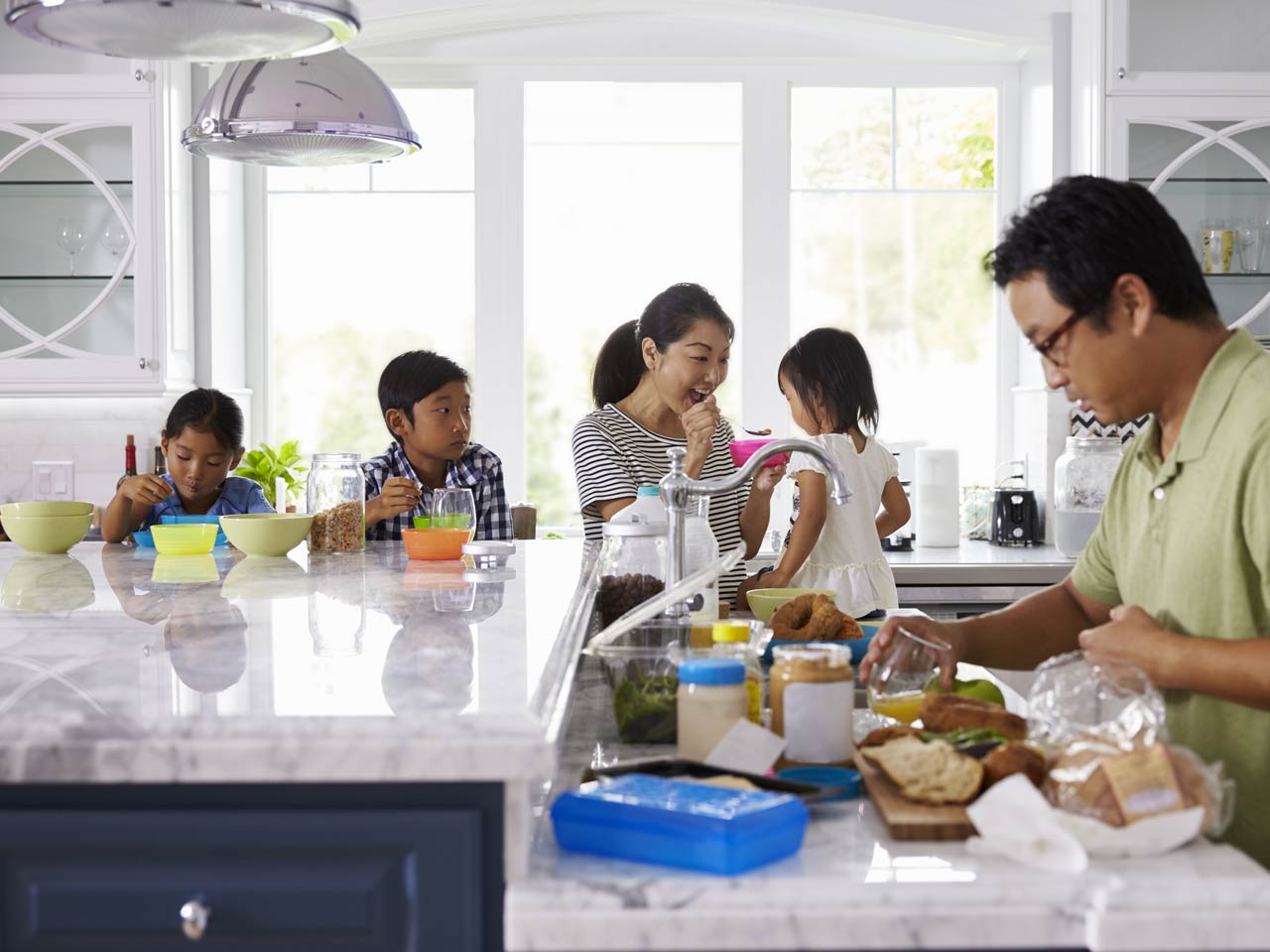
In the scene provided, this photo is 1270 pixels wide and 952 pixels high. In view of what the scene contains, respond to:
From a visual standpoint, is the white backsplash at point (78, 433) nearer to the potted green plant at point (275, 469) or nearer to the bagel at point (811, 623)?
the potted green plant at point (275, 469)

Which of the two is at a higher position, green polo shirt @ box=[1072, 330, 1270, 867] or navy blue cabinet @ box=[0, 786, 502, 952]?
green polo shirt @ box=[1072, 330, 1270, 867]

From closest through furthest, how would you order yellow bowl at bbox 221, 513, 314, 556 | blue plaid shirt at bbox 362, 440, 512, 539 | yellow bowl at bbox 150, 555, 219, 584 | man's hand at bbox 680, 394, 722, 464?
yellow bowl at bbox 150, 555, 219, 584 < yellow bowl at bbox 221, 513, 314, 556 < man's hand at bbox 680, 394, 722, 464 < blue plaid shirt at bbox 362, 440, 512, 539

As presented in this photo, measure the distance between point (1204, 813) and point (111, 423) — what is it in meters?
4.05

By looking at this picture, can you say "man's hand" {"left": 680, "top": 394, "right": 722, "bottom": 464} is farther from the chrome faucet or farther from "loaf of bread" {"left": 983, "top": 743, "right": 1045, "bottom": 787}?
"loaf of bread" {"left": 983, "top": 743, "right": 1045, "bottom": 787}

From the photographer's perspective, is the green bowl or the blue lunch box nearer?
the blue lunch box

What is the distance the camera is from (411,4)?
440 centimetres

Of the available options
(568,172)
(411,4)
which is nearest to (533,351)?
(568,172)

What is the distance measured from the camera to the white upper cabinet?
13.8ft

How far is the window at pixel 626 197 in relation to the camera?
188 inches

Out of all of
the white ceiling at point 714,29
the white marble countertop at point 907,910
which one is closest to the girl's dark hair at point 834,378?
the white ceiling at point 714,29

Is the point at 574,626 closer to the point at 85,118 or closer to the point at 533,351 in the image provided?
the point at 85,118

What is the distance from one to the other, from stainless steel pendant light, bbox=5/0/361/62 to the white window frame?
2.57 m

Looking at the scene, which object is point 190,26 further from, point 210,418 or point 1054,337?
A: point 210,418

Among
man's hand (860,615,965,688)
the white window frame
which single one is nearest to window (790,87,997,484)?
the white window frame
